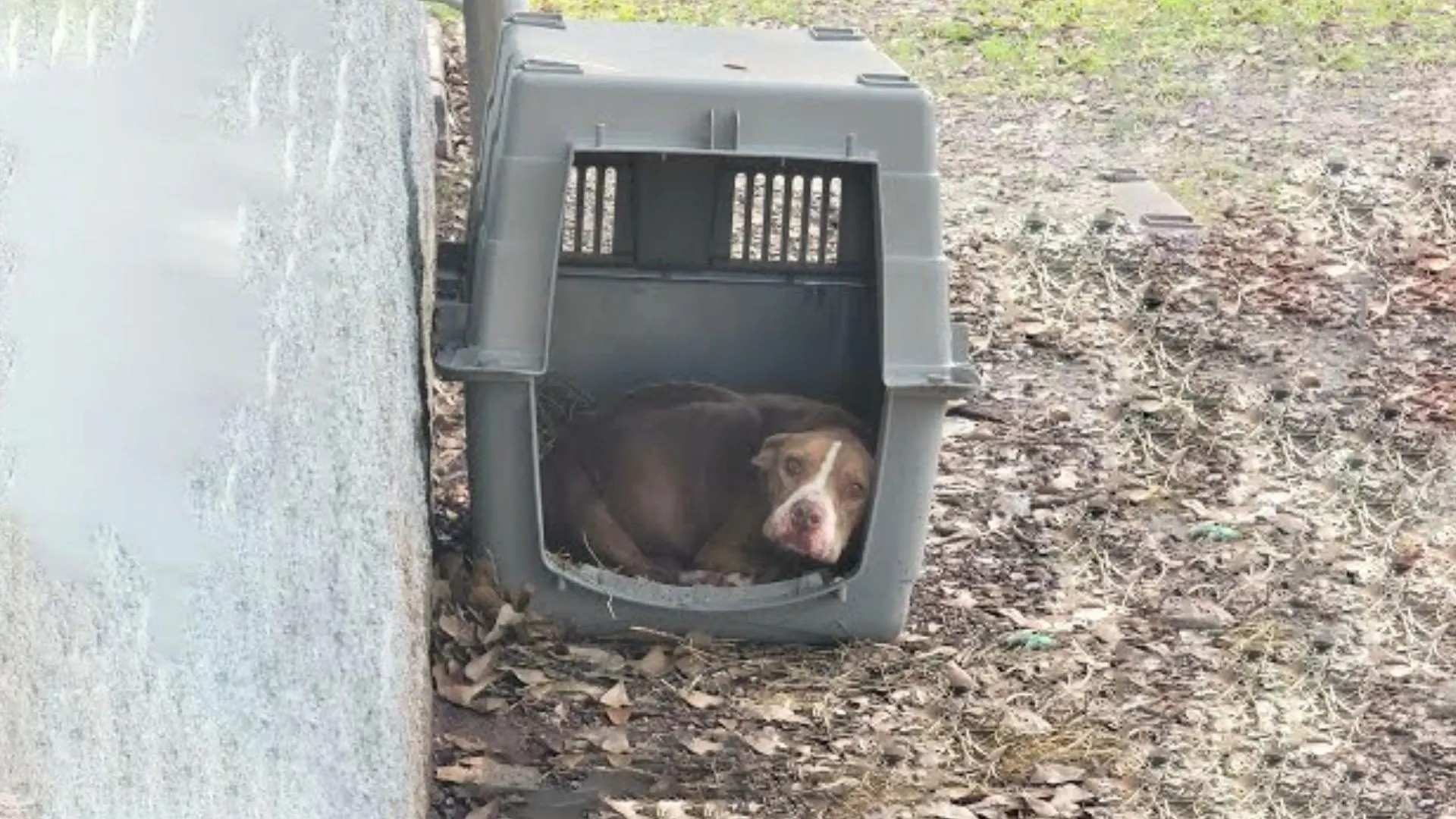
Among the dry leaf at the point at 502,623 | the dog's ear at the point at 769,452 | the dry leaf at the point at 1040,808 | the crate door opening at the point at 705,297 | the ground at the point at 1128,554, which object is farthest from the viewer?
the crate door opening at the point at 705,297

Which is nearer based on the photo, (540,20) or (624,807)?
(624,807)

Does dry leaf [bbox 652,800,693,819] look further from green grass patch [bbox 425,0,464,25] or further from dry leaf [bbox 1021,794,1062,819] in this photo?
green grass patch [bbox 425,0,464,25]

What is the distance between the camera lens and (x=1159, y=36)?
8766 mm

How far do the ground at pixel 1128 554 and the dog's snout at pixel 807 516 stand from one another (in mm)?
265

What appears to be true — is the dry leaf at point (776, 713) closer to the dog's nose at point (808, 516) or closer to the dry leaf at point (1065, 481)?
the dog's nose at point (808, 516)

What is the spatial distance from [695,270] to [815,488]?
66 cm

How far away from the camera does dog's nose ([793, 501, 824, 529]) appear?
3928mm

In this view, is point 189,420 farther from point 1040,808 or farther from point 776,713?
point 776,713

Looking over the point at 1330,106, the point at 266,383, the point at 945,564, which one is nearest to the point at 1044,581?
the point at 945,564

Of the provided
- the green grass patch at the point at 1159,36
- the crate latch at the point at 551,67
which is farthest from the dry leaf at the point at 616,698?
the green grass patch at the point at 1159,36

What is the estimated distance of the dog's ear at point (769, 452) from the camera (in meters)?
4.12

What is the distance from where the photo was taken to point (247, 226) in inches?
63.2

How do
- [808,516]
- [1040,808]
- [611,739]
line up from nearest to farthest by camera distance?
[1040,808]
[611,739]
[808,516]

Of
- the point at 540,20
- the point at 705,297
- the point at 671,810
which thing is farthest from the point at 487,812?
the point at 540,20
